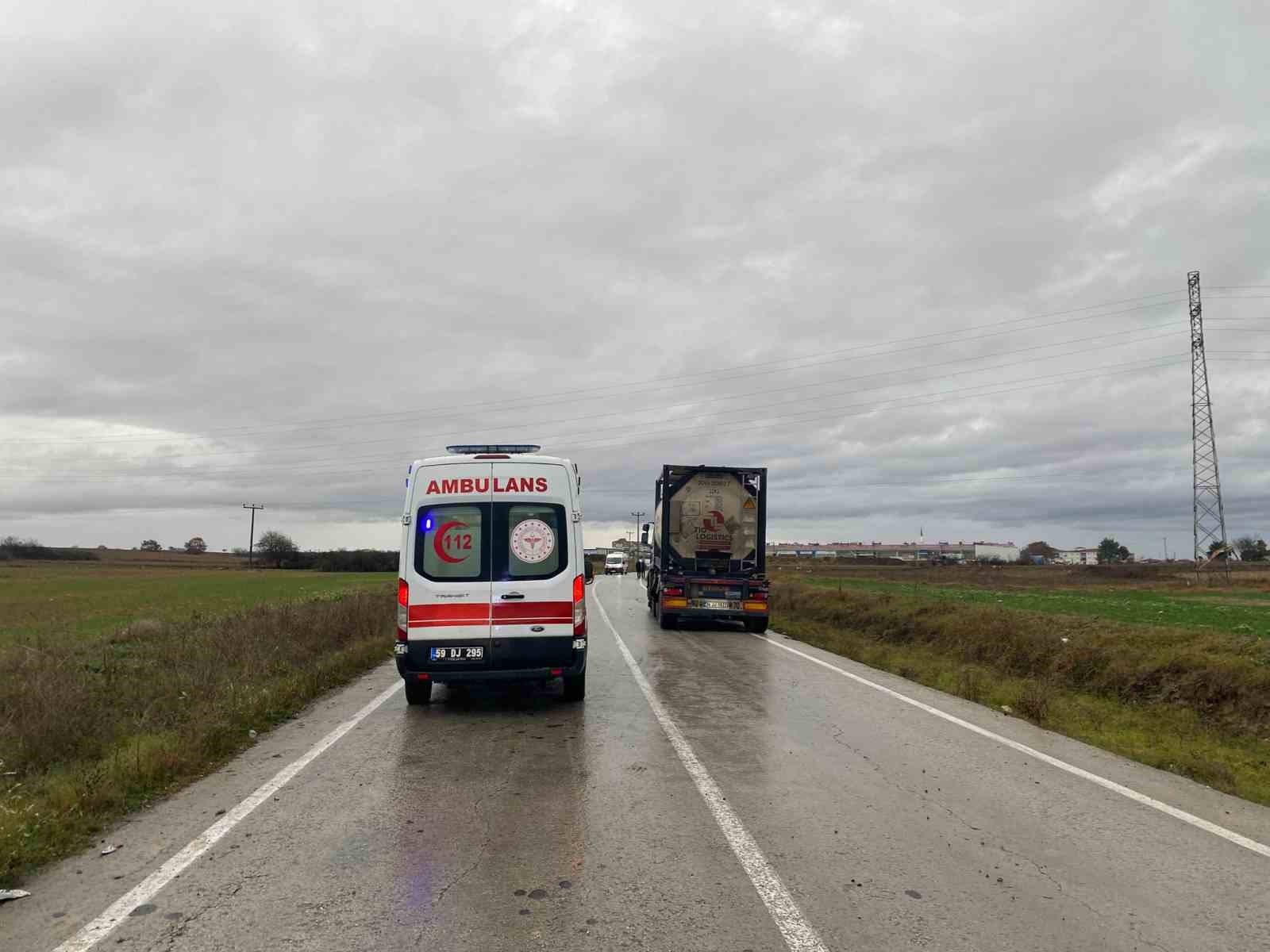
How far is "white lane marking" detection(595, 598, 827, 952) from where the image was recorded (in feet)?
12.8

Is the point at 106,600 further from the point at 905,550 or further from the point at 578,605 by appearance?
the point at 905,550

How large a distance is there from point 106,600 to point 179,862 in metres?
41.3

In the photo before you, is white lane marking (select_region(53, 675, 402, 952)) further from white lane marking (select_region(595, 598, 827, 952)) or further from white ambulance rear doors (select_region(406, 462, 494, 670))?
white lane marking (select_region(595, 598, 827, 952))

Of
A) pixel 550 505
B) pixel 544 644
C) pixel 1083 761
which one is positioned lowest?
pixel 1083 761

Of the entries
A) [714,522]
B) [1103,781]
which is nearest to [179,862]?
[1103,781]

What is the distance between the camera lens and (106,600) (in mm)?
39688

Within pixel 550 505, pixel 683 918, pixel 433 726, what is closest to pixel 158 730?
pixel 433 726

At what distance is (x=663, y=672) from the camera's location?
Answer: 1302 cm

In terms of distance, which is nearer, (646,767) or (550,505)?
(646,767)

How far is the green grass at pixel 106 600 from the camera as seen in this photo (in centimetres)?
2531

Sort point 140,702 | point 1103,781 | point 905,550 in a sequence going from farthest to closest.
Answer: point 905,550 < point 140,702 < point 1103,781

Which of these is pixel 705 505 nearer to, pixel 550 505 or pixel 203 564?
pixel 550 505

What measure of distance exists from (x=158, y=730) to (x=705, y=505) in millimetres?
14820

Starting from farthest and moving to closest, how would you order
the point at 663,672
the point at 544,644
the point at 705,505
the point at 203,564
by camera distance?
the point at 203,564, the point at 705,505, the point at 663,672, the point at 544,644
